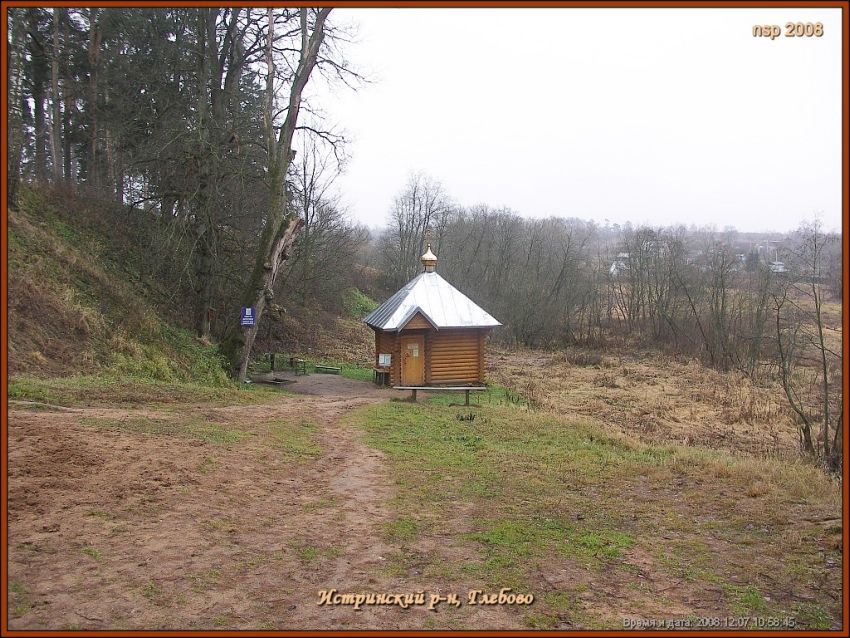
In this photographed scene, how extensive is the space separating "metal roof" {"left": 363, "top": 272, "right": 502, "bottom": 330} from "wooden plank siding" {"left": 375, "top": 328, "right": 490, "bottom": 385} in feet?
1.19

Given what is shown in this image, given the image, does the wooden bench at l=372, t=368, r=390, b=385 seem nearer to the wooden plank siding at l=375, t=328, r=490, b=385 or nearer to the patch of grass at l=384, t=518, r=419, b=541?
the wooden plank siding at l=375, t=328, r=490, b=385

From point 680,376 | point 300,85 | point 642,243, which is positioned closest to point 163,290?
point 300,85

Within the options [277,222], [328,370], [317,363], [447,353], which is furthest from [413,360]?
[277,222]

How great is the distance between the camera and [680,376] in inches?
1195

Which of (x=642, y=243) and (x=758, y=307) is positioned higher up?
(x=642, y=243)

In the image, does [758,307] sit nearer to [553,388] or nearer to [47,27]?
[553,388]

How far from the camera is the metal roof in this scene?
20.8 metres

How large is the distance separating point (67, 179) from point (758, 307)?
36.1 meters

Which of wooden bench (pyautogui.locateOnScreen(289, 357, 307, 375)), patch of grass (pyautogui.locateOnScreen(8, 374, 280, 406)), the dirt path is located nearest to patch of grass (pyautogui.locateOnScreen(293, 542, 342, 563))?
the dirt path

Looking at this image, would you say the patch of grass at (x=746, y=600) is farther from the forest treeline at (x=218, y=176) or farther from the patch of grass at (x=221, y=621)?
the forest treeline at (x=218, y=176)

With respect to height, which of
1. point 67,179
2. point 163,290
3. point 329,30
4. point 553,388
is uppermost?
point 329,30

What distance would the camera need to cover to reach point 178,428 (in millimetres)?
9461

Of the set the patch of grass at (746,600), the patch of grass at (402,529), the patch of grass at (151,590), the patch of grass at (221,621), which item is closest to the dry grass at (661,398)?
the patch of grass at (402,529)

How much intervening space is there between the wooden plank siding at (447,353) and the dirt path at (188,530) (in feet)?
37.4
